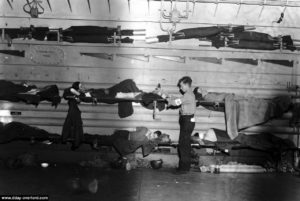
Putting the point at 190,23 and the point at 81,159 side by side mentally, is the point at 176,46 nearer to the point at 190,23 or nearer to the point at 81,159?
the point at 190,23

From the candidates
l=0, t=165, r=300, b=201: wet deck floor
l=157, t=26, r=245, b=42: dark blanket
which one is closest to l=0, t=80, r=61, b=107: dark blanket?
l=0, t=165, r=300, b=201: wet deck floor

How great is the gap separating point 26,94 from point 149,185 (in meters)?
3.43

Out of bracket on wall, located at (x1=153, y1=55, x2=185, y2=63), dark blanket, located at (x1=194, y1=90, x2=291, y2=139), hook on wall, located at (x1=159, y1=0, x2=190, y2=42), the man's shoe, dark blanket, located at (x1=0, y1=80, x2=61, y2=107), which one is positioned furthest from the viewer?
bracket on wall, located at (x1=153, y1=55, x2=185, y2=63)

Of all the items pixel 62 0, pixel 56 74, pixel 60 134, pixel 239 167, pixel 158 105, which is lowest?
pixel 239 167

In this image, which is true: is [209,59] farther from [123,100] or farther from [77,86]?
[77,86]

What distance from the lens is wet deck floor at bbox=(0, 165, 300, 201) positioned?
7391 mm

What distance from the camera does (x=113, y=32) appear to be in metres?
9.80

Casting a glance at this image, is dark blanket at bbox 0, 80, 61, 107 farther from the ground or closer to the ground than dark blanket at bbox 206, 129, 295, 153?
farther from the ground

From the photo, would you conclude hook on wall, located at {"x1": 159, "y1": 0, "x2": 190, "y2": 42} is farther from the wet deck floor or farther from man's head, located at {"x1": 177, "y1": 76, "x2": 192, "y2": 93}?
the wet deck floor

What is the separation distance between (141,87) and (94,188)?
3.13 meters

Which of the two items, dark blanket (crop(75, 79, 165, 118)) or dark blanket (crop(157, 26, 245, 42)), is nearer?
dark blanket (crop(75, 79, 165, 118))

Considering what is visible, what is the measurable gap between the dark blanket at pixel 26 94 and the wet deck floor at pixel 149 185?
152cm

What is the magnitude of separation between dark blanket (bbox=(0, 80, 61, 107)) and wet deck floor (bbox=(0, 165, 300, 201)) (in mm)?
1518

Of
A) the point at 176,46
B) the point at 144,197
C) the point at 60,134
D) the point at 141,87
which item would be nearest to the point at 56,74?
the point at 60,134
